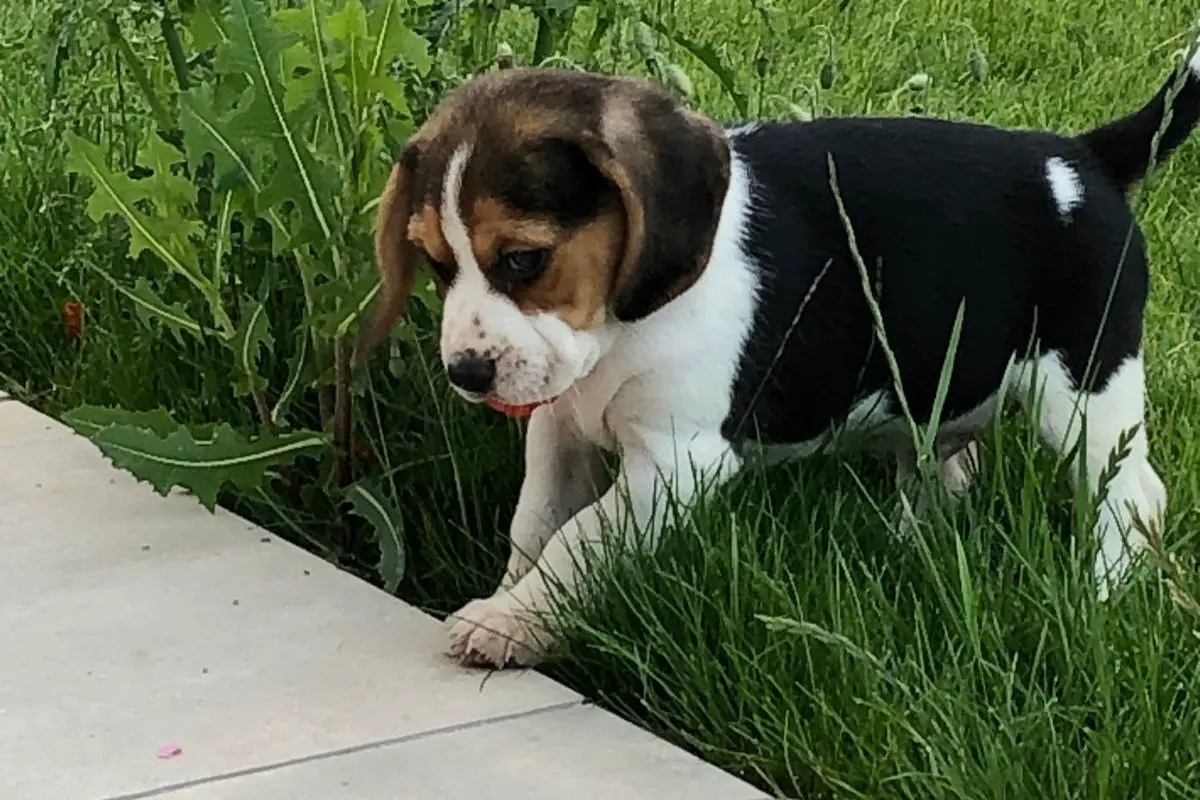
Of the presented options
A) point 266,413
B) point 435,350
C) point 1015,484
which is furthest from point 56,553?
point 1015,484

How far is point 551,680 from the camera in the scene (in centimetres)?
271

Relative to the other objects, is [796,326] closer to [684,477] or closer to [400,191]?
[684,477]

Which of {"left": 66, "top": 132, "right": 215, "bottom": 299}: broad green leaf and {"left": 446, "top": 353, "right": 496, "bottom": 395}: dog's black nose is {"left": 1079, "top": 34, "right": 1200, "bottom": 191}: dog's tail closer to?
{"left": 446, "top": 353, "right": 496, "bottom": 395}: dog's black nose

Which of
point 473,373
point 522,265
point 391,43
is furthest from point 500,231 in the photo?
point 391,43

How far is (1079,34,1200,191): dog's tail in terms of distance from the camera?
3133 millimetres

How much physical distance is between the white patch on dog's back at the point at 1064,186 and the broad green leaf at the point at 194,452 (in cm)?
120

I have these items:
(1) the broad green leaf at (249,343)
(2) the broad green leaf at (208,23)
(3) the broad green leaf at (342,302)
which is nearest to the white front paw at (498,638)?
(3) the broad green leaf at (342,302)

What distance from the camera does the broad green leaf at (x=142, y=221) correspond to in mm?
3312

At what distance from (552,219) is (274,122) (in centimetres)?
68

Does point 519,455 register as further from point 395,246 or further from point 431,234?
point 431,234

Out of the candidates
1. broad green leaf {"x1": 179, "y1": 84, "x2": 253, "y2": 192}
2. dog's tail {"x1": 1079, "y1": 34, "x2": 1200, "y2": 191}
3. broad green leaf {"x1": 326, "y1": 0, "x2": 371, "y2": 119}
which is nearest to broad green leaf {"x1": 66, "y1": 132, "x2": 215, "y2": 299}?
broad green leaf {"x1": 179, "y1": 84, "x2": 253, "y2": 192}

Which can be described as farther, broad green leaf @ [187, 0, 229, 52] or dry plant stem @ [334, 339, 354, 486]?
broad green leaf @ [187, 0, 229, 52]

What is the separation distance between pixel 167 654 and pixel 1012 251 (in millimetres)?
1348

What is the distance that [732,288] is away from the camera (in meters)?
2.86
